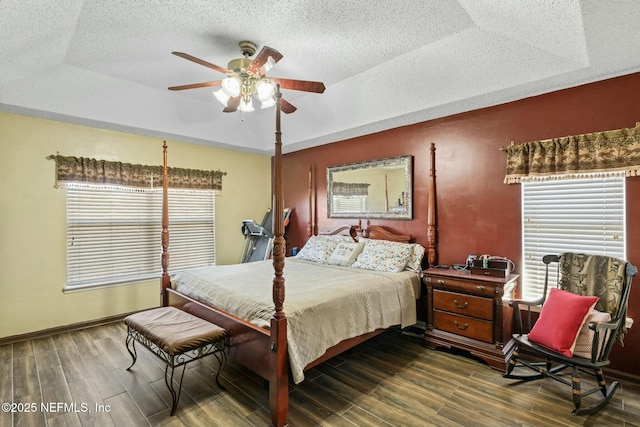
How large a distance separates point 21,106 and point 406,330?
15.6ft

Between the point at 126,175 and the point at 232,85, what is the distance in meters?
2.54

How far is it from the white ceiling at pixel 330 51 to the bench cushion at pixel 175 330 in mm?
2253

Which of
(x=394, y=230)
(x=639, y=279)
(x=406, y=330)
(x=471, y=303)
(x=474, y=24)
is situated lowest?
(x=406, y=330)

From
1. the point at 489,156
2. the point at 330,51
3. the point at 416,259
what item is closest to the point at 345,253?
the point at 416,259

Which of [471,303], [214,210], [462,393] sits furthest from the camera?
[214,210]

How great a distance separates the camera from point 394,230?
13.5 feet

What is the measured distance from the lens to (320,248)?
4340 mm

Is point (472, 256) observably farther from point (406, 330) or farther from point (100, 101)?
point (100, 101)

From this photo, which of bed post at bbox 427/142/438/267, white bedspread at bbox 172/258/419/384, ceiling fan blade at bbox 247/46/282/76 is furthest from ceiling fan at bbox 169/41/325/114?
bed post at bbox 427/142/438/267

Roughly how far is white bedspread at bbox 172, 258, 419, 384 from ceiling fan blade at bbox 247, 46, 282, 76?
1751 mm

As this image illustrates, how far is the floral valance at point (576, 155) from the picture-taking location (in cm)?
253

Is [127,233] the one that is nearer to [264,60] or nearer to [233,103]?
[233,103]

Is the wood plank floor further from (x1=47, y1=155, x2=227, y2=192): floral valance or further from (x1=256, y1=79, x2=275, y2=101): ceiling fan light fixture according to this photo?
(x1=256, y1=79, x2=275, y2=101): ceiling fan light fixture

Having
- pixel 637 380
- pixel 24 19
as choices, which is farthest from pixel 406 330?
pixel 24 19
